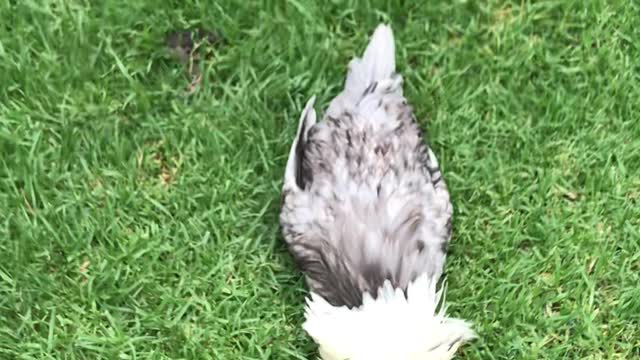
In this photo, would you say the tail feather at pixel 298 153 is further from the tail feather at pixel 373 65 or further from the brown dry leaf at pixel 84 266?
the brown dry leaf at pixel 84 266

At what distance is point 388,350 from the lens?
2.63 metres

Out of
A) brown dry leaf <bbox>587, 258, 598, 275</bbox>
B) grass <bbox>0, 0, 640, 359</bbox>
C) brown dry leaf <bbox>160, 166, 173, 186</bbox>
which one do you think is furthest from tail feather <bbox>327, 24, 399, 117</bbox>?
brown dry leaf <bbox>587, 258, 598, 275</bbox>

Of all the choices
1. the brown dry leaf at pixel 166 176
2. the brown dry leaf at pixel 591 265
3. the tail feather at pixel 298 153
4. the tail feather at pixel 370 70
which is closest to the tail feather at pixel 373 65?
the tail feather at pixel 370 70

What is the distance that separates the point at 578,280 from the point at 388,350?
76cm

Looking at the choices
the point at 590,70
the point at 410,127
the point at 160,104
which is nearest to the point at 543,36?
the point at 590,70

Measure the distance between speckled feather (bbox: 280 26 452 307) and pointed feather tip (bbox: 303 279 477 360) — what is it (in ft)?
0.22

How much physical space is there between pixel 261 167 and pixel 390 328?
761mm

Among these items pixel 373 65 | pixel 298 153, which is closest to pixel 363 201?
pixel 298 153

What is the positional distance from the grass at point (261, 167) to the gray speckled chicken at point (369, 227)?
190 millimetres

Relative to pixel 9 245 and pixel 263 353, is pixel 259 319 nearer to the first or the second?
pixel 263 353

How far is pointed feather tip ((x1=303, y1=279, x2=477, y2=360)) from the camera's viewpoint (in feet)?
8.70

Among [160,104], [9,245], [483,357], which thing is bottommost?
[483,357]

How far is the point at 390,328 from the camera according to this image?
105 inches

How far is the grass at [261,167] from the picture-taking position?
3.04 meters
